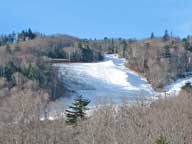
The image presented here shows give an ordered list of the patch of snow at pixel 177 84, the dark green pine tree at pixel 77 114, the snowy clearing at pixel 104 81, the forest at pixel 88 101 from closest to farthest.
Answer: the forest at pixel 88 101 < the dark green pine tree at pixel 77 114 < the snowy clearing at pixel 104 81 < the patch of snow at pixel 177 84

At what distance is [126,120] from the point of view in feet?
172

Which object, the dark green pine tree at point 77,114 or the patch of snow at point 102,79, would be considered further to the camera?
the patch of snow at point 102,79

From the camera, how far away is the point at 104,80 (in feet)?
391

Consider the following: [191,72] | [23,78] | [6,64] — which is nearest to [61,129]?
[23,78]

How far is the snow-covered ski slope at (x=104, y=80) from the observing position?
350ft

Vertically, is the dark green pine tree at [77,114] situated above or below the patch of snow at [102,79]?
above

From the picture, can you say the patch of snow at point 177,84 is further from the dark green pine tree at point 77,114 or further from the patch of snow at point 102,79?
the dark green pine tree at point 77,114

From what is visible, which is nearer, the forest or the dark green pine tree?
the forest

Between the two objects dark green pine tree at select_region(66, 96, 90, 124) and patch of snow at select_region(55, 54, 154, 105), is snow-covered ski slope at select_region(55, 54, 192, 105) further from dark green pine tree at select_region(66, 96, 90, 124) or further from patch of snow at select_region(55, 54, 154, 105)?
dark green pine tree at select_region(66, 96, 90, 124)

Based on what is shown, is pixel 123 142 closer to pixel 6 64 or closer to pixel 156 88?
pixel 6 64

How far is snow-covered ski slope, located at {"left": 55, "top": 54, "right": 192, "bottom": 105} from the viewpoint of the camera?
107m

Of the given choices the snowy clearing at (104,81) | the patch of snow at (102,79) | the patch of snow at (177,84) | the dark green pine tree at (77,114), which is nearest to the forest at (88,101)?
the dark green pine tree at (77,114)

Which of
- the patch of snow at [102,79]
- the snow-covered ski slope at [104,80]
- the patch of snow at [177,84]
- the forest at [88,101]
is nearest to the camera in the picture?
the forest at [88,101]

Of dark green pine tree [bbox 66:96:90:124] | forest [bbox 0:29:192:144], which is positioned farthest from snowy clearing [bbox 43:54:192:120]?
dark green pine tree [bbox 66:96:90:124]
